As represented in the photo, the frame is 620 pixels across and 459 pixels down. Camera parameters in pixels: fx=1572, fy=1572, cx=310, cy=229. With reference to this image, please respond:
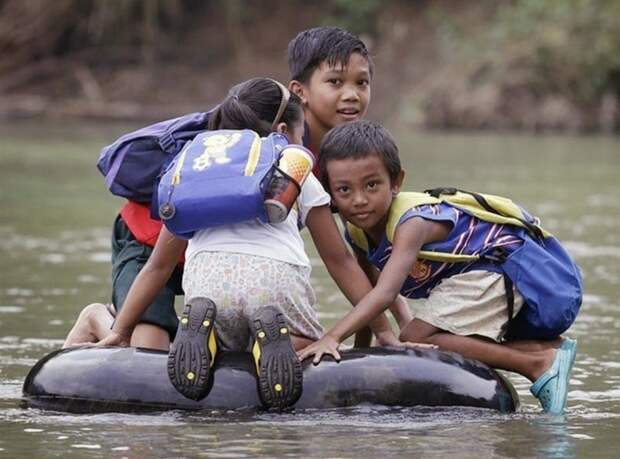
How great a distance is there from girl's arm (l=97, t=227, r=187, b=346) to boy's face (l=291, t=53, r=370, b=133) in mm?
1048

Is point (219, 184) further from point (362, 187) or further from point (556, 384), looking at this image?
point (556, 384)

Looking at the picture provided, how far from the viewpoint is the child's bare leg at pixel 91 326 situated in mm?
6645

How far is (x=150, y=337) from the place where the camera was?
6.48 meters

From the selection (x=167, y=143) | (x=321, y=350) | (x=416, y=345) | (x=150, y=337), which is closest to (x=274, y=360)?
(x=321, y=350)

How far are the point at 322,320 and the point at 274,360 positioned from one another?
2.91m

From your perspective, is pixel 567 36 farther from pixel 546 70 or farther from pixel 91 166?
pixel 91 166

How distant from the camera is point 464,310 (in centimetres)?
629

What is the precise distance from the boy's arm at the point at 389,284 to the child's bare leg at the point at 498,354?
0.38 m

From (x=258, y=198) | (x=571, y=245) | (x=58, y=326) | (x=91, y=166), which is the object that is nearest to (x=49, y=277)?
(x=58, y=326)

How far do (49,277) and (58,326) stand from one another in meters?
1.99

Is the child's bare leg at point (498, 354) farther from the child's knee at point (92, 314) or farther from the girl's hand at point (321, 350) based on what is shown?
the child's knee at point (92, 314)

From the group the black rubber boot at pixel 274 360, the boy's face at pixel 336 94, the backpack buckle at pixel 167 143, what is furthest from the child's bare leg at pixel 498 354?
the backpack buckle at pixel 167 143

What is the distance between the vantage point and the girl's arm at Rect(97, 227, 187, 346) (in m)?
6.15

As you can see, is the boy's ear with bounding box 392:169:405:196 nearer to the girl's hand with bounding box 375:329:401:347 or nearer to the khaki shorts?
the khaki shorts
